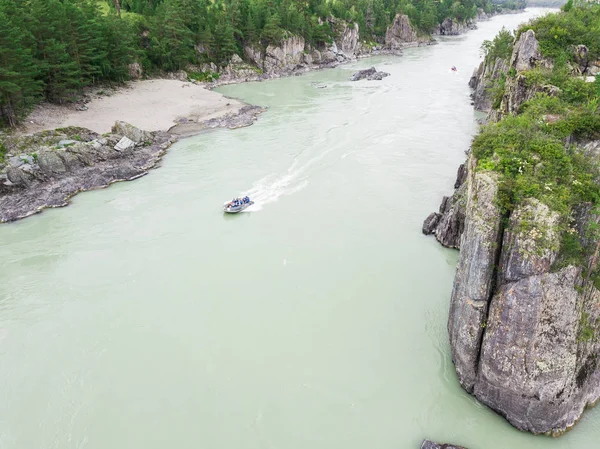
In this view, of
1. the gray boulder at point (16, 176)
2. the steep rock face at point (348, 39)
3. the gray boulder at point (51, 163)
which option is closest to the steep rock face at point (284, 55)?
the steep rock face at point (348, 39)

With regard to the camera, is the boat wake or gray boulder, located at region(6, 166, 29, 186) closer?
the boat wake

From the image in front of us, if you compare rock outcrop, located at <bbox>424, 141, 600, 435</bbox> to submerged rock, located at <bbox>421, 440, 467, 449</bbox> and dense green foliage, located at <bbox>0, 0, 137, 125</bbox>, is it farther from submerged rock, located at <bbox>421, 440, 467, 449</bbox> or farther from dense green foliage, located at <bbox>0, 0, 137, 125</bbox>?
dense green foliage, located at <bbox>0, 0, 137, 125</bbox>

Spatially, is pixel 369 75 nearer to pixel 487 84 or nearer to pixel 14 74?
pixel 487 84

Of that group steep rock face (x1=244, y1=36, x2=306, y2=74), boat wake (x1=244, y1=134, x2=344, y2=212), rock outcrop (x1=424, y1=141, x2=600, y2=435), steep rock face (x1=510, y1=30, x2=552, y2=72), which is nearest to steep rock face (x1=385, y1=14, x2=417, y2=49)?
steep rock face (x1=244, y1=36, x2=306, y2=74)

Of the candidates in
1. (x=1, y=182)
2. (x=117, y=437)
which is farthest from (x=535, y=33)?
(x=1, y=182)

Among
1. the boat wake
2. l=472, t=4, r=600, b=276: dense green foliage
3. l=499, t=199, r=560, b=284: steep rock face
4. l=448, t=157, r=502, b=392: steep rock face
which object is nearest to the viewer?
l=499, t=199, r=560, b=284: steep rock face
